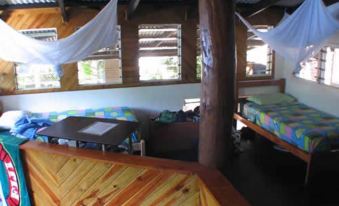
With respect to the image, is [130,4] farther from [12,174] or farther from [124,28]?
[12,174]

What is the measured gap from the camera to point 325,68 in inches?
197

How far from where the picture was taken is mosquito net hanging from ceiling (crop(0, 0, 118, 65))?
11.2 feet

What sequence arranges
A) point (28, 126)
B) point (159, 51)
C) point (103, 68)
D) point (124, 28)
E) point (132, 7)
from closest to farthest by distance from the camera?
point (28, 126), point (132, 7), point (124, 28), point (103, 68), point (159, 51)

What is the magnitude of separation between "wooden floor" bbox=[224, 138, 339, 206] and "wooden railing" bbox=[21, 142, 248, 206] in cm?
166

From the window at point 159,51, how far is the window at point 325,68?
6.55 ft

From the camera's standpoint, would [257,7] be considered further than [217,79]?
Yes

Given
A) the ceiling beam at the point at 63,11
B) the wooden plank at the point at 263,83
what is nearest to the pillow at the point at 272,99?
the wooden plank at the point at 263,83

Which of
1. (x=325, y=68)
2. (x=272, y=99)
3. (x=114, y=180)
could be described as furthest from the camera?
(x=272, y=99)

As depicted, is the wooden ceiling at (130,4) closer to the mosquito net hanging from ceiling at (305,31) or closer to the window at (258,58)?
the window at (258,58)

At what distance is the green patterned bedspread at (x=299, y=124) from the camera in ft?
12.5

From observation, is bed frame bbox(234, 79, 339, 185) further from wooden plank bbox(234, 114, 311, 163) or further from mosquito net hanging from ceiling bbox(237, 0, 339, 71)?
mosquito net hanging from ceiling bbox(237, 0, 339, 71)

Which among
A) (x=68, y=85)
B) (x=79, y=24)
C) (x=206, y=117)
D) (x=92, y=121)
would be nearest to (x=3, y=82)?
(x=68, y=85)

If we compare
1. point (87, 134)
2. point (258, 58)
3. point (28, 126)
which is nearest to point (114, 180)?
point (87, 134)

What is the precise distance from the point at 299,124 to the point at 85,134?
10.2 ft
